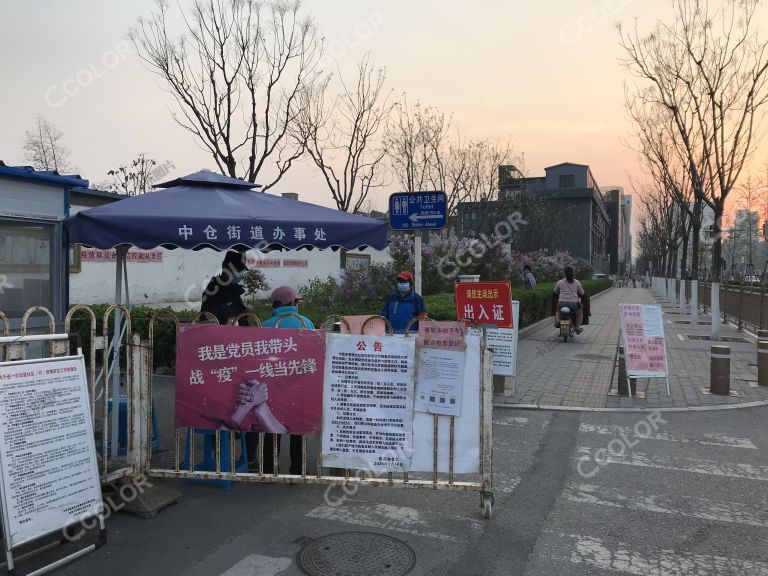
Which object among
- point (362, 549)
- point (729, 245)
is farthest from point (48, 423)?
point (729, 245)

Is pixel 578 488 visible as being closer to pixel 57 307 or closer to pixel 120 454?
pixel 120 454

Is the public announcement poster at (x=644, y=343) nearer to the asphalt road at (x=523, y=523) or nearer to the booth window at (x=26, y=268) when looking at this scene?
the asphalt road at (x=523, y=523)

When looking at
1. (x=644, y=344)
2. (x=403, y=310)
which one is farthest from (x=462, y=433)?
(x=644, y=344)

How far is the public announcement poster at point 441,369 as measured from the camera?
14.7 ft

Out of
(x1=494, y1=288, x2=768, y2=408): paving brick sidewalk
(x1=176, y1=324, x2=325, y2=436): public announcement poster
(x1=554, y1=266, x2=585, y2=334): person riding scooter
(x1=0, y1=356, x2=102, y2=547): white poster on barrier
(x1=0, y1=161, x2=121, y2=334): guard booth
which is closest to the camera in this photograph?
(x1=0, y1=356, x2=102, y2=547): white poster on barrier

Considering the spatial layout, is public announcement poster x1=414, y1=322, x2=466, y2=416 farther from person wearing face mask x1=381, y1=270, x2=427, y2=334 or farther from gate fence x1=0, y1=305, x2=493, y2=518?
person wearing face mask x1=381, y1=270, x2=427, y2=334

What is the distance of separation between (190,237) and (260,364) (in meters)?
1.19

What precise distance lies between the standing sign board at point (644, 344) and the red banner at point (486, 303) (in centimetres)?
173

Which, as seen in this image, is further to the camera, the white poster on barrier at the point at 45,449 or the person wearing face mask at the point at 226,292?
the person wearing face mask at the point at 226,292

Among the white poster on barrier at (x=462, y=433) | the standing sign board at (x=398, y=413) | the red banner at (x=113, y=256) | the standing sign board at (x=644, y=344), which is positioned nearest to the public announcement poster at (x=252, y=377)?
the standing sign board at (x=398, y=413)

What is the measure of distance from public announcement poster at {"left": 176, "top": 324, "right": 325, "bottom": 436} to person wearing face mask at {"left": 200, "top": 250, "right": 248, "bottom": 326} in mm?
1285

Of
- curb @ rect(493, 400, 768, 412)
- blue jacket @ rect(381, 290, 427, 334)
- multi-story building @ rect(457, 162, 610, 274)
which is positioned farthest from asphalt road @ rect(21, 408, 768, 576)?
multi-story building @ rect(457, 162, 610, 274)

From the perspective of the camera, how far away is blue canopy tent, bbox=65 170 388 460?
4.81 meters

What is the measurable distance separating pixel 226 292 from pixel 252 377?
70.8 inches
